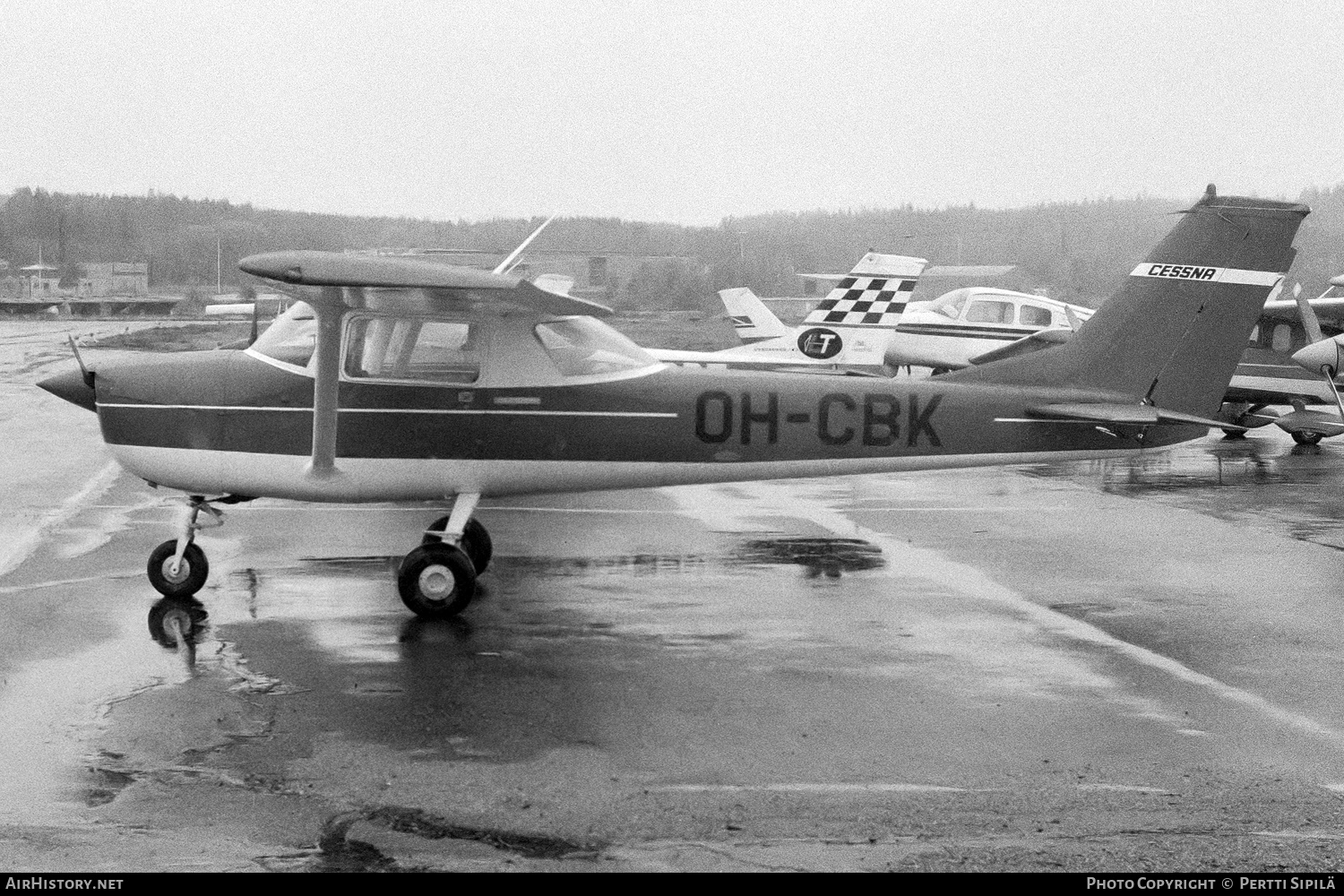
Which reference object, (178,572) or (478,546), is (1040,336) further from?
(178,572)

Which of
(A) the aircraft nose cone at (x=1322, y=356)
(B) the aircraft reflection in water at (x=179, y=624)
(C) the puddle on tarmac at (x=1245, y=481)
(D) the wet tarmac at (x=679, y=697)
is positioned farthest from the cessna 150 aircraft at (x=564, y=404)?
(A) the aircraft nose cone at (x=1322, y=356)

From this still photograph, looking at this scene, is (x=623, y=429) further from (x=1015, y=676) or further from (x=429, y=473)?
(x=1015, y=676)

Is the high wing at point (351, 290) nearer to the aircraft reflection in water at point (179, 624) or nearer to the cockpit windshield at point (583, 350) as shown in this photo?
the cockpit windshield at point (583, 350)

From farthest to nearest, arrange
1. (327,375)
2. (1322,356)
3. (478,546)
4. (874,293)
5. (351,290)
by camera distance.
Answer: (874,293) < (1322,356) < (478,546) < (327,375) < (351,290)

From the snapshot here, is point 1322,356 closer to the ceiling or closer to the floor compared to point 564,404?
closer to the ceiling

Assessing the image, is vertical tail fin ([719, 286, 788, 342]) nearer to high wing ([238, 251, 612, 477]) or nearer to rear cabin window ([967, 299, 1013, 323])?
rear cabin window ([967, 299, 1013, 323])

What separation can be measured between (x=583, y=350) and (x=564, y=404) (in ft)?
1.42

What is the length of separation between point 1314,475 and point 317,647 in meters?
12.3

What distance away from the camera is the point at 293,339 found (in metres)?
8.78

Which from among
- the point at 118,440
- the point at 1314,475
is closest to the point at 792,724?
the point at 118,440

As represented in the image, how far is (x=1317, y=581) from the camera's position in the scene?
31.4 ft

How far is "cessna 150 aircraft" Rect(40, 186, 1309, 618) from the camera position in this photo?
8.46 m

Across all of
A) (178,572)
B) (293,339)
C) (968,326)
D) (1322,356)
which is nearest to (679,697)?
(178,572)

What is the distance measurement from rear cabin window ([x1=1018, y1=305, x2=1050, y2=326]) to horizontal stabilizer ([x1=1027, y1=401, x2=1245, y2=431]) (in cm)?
1554
